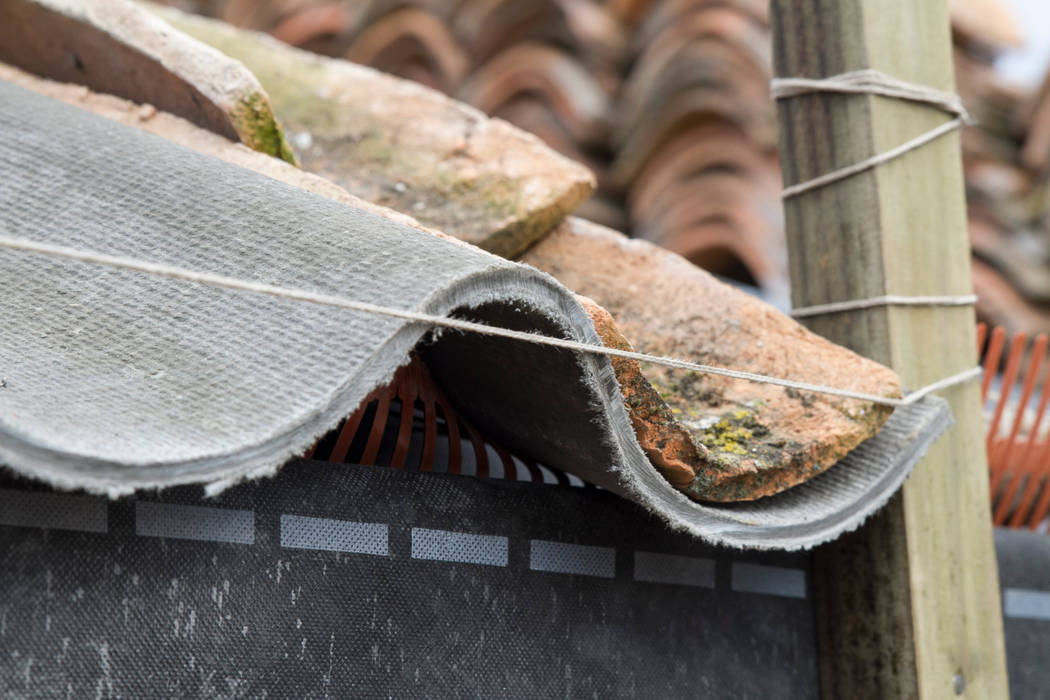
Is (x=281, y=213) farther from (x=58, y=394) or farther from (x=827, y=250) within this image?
(x=827, y=250)

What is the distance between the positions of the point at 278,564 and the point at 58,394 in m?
0.33

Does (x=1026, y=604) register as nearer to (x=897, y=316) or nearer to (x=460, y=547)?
(x=897, y=316)

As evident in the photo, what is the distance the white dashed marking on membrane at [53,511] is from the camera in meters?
1.02

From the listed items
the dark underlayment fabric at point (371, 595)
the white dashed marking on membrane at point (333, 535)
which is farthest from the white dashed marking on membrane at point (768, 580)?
the white dashed marking on membrane at point (333, 535)

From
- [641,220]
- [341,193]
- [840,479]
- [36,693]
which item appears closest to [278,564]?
[36,693]

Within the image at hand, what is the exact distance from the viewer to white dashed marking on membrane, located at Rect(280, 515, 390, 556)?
1192mm

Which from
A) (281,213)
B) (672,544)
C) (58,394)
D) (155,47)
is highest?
(155,47)

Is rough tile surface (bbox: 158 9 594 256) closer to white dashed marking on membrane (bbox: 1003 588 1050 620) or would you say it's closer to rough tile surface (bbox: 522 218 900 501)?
rough tile surface (bbox: 522 218 900 501)

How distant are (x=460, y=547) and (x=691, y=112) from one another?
11.0 ft

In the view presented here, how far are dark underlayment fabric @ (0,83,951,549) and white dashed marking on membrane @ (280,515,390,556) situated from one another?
0.22 meters

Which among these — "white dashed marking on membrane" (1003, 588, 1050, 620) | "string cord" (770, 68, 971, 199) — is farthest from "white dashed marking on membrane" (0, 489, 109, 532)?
"white dashed marking on membrane" (1003, 588, 1050, 620)

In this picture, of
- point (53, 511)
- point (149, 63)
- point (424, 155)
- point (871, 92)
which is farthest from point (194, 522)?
point (871, 92)

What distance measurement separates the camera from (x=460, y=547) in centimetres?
131

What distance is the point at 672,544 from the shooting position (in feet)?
4.94
